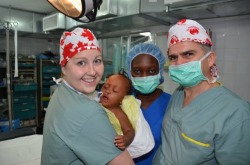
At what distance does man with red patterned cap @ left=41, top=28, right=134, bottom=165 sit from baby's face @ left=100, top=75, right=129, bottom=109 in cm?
43

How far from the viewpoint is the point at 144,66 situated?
4.70 feet

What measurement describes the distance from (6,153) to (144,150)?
124cm

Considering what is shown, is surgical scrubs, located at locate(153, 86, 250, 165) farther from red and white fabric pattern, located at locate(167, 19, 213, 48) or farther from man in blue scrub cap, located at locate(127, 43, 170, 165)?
red and white fabric pattern, located at locate(167, 19, 213, 48)

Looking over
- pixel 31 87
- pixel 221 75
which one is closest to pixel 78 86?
pixel 221 75

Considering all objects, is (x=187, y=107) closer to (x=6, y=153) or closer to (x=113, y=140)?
(x=113, y=140)

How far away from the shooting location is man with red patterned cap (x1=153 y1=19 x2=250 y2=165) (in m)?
0.90

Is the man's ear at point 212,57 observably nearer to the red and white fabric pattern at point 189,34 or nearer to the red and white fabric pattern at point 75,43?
the red and white fabric pattern at point 189,34

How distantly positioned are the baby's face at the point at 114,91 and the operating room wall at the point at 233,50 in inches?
61.3

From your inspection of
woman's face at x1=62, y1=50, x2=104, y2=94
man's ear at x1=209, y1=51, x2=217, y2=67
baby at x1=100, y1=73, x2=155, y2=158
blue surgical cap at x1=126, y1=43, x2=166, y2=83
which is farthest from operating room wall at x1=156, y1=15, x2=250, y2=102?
woman's face at x1=62, y1=50, x2=104, y2=94

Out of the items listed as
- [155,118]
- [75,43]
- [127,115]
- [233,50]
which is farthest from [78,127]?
[233,50]

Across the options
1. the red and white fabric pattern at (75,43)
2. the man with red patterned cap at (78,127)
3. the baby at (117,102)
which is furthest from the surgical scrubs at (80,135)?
the baby at (117,102)

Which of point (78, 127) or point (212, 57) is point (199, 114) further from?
point (78, 127)

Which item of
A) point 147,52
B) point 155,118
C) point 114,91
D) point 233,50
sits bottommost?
point 155,118

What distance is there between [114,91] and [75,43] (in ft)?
1.71
